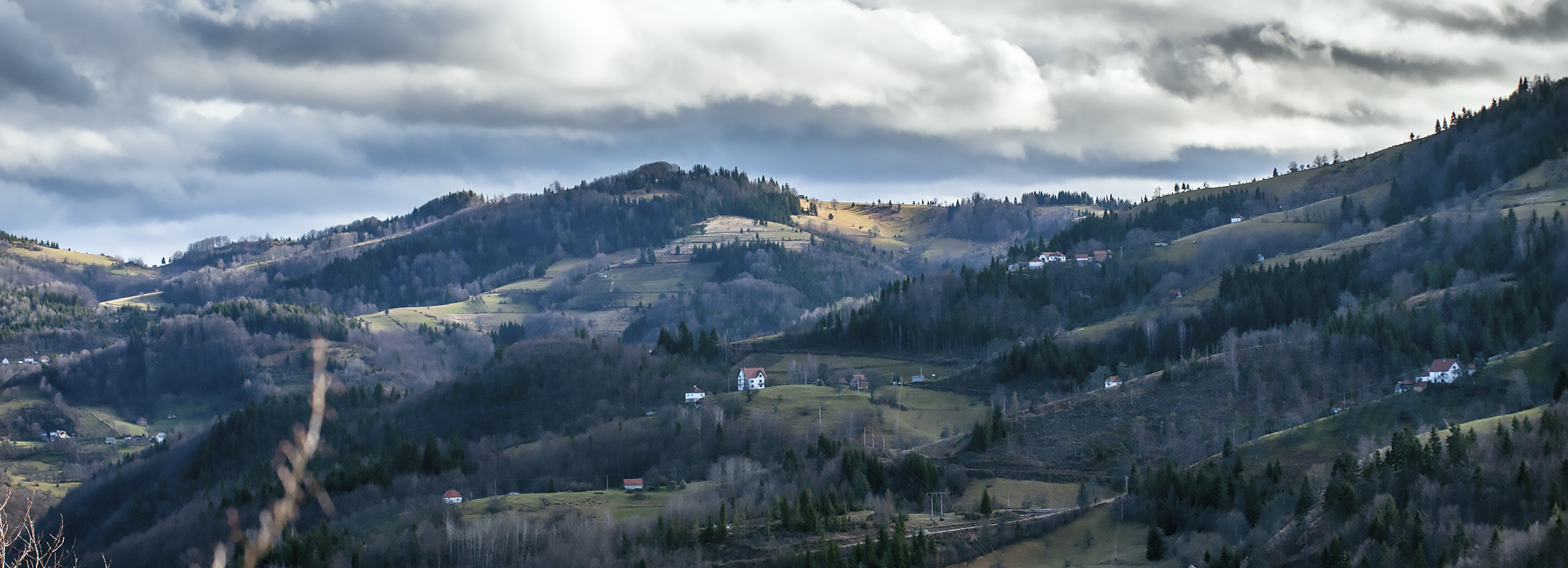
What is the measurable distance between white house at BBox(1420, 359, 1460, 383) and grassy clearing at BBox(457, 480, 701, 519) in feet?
256

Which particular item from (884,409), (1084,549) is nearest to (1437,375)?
(1084,549)

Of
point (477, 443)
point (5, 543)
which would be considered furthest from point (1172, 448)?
point (5, 543)

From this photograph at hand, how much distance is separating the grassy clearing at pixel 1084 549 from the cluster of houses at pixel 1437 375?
43.0 meters

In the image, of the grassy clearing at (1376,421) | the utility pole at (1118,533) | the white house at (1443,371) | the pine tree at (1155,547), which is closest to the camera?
the pine tree at (1155,547)

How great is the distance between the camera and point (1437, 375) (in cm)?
15288

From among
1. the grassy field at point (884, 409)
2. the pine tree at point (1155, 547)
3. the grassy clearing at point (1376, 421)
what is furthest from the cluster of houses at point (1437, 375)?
the grassy field at point (884, 409)

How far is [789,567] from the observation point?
12056 cm

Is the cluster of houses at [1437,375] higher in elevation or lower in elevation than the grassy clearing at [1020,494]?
higher

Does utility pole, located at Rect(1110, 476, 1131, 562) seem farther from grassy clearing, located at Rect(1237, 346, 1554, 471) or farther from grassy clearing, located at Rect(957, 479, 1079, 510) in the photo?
grassy clearing, located at Rect(1237, 346, 1554, 471)

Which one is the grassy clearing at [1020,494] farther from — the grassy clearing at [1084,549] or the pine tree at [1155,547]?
the pine tree at [1155,547]

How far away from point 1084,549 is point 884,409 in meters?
61.4

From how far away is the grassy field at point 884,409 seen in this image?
17275cm

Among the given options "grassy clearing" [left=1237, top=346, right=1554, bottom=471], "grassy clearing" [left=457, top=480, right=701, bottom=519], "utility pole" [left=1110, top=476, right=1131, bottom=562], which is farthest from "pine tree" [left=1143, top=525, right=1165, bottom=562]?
"grassy clearing" [left=457, top=480, right=701, bottom=519]

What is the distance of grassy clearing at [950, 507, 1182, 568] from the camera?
11606cm
